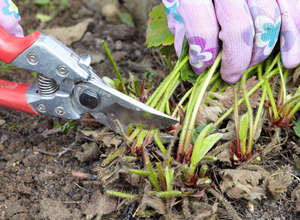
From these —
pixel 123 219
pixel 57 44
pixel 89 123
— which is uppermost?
pixel 57 44

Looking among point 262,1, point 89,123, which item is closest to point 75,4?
point 89,123

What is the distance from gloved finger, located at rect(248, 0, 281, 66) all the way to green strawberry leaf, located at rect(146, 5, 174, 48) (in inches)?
15.3

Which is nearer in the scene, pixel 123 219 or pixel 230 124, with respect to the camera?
pixel 123 219

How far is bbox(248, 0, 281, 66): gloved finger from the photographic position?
4.77 ft

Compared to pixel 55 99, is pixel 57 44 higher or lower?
higher

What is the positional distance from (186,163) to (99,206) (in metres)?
0.35

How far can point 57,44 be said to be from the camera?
1.31 m

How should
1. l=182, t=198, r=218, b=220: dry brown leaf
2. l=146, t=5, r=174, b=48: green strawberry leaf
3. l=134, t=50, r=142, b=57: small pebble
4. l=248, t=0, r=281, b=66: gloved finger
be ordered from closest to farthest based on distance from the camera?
l=182, t=198, r=218, b=220: dry brown leaf, l=248, t=0, r=281, b=66: gloved finger, l=146, t=5, r=174, b=48: green strawberry leaf, l=134, t=50, r=142, b=57: small pebble

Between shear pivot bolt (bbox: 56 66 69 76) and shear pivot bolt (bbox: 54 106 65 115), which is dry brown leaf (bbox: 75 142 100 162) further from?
shear pivot bolt (bbox: 56 66 69 76)

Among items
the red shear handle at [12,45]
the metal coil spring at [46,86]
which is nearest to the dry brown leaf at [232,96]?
the metal coil spring at [46,86]

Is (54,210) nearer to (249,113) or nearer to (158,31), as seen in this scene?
(249,113)

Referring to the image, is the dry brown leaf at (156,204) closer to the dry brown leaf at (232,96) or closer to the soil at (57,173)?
the soil at (57,173)

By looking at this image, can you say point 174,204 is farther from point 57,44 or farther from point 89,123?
point 57,44

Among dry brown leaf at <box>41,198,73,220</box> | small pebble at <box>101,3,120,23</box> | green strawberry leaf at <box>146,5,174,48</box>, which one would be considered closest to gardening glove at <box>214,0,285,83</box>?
green strawberry leaf at <box>146,5,174,48</box>
